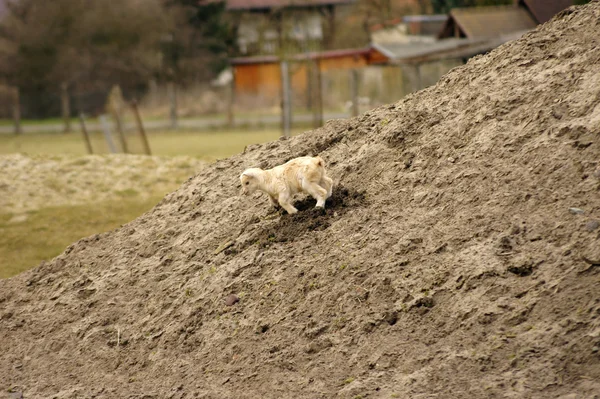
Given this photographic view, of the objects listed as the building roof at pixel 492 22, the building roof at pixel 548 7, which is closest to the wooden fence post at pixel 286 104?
the building roof at pixel 492 22

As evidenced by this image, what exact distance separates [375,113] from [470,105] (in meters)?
1.71

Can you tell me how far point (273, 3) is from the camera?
6519 cm

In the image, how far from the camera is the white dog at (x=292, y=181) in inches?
305

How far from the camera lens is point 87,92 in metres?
51.5

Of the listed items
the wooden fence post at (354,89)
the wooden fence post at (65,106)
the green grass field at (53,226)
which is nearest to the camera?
the green grass field at (53,226)

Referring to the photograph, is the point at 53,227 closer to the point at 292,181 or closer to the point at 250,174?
the point at 250,174

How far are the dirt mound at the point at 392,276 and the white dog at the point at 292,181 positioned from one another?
232 mm

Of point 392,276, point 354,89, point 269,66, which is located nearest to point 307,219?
point 392,276

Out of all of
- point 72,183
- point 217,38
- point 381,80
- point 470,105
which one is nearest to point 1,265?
point 72,183

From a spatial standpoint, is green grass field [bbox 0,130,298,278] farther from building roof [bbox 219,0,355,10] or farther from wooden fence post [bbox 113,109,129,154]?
building roof [bbox 219,0,355,10]

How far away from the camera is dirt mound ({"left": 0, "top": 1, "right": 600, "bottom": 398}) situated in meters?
5.80

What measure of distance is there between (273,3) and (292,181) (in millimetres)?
59468

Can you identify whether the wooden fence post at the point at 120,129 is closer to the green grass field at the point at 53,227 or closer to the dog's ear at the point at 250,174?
the green grass field at the point at 53,227

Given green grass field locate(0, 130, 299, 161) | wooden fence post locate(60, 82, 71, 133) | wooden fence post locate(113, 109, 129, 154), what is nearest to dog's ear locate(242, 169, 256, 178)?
wooden fence post locate(113, 109, 129, 154)
